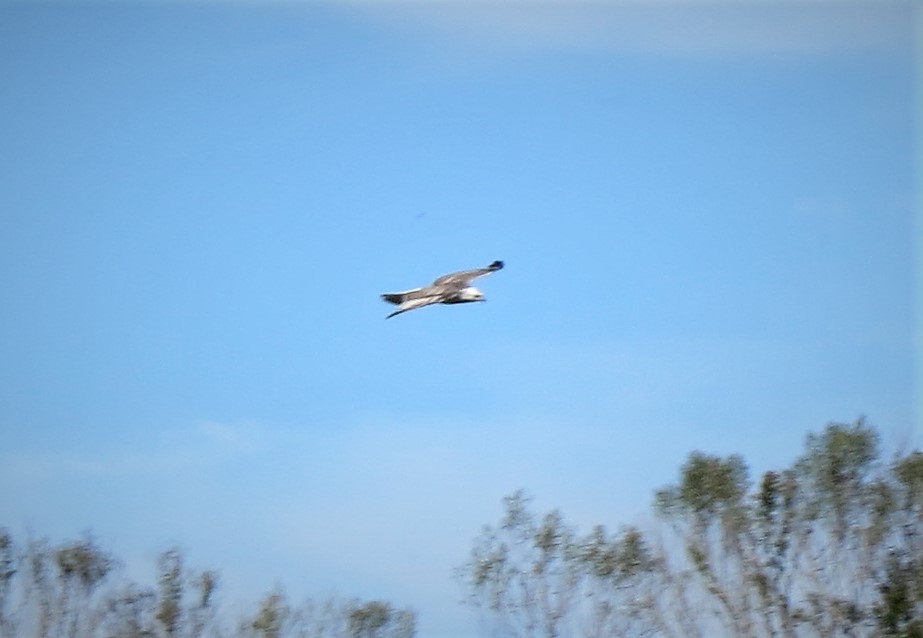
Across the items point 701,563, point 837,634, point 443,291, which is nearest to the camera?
point 443,291

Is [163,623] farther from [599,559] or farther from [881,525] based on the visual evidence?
[881,525]

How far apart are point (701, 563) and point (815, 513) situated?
5.96 ft

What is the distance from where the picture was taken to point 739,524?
21.9 m

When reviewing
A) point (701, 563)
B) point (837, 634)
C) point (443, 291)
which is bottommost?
point (837, 634)

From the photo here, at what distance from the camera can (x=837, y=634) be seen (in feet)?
64.4

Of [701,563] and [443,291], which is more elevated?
[443,291]

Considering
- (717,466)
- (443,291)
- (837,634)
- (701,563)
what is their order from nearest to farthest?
1. (443,291)
2. (837,634)
3. (701,563)
4. (717,466)

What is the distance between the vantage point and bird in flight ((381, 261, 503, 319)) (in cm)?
1264

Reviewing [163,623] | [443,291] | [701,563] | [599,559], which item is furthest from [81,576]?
[443,291]

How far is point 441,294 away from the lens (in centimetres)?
1272

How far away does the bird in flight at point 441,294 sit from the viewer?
12641 millimetres

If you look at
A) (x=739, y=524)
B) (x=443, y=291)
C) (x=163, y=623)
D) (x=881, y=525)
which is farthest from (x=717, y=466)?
(x=443, y=291)

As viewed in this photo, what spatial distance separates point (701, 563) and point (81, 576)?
944cm

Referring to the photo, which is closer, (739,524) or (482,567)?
(739,524)
